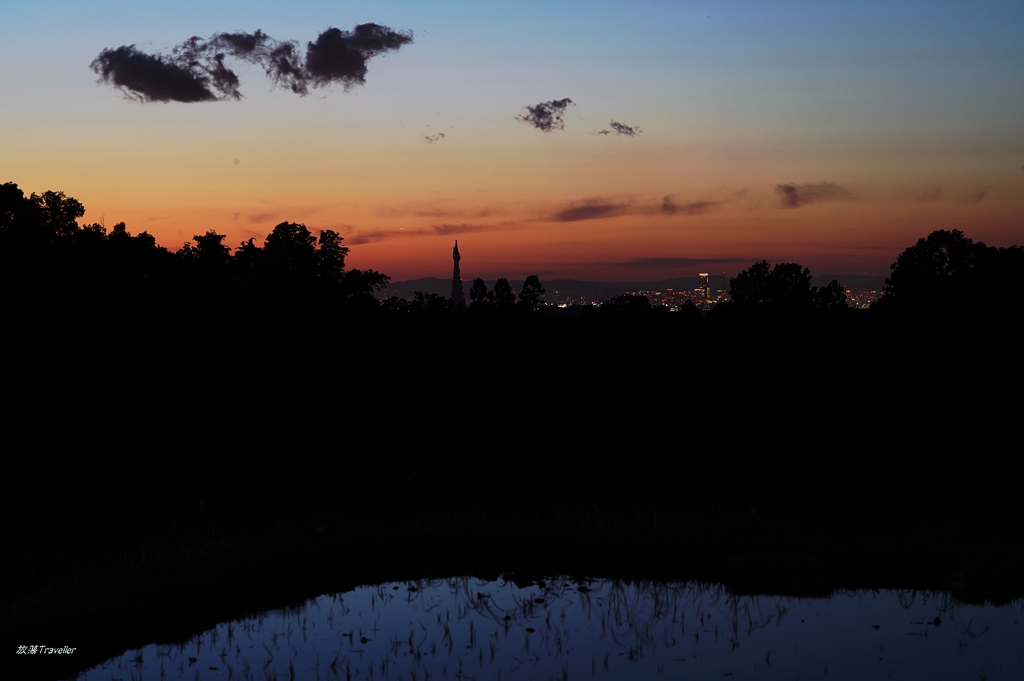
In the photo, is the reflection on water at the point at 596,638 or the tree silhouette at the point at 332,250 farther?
the tree silhouette at the point at 332,250

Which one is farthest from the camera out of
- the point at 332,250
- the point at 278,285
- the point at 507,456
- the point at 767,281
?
the point at 767,281

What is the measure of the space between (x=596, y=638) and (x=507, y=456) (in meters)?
5.01

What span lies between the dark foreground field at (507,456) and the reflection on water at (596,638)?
53 cm

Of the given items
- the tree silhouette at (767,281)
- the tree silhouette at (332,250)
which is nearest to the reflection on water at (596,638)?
the tree silhouette at (332,250)

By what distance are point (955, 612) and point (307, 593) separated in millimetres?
5337

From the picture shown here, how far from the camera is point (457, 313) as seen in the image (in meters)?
13.9

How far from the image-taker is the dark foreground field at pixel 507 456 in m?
9.02

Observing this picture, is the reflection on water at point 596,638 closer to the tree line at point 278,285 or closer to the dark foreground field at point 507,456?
the dark foreground field at point 507,456

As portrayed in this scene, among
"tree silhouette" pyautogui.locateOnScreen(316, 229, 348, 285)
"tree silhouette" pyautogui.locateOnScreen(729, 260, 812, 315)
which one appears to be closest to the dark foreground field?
"tree silhouette" pyautogui.locateOnScreen(316, 229, 348, 285)

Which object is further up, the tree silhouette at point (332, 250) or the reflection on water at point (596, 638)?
the tree silhouette at point (332, 250)

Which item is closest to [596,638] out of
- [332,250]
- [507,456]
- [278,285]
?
[507,456]

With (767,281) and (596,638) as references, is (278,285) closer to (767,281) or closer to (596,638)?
(596,638)

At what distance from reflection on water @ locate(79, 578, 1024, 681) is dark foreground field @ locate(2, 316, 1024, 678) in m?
0.53

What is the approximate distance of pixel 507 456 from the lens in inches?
469
